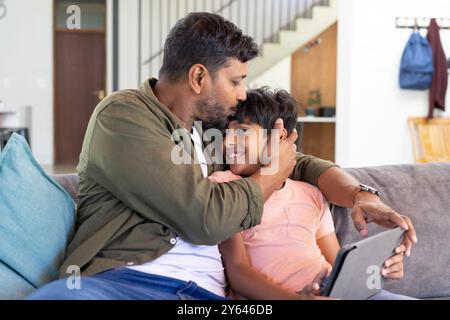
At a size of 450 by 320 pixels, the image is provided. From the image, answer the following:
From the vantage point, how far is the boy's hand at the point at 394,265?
1.48 m

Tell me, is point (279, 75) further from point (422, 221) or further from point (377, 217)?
point (377, 217)

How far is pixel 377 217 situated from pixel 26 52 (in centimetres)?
858

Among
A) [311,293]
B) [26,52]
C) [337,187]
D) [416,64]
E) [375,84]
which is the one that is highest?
[26,52]

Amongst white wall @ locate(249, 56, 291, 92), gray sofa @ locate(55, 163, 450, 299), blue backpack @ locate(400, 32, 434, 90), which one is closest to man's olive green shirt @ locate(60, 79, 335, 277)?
gray sofa @ locate(55, 163, 450, 299)

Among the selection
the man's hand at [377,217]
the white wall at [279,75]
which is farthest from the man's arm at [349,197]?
the white wall at [279,75]

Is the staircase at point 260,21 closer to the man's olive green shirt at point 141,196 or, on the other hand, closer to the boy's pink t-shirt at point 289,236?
the boy's pink t-shirt at point 289,236

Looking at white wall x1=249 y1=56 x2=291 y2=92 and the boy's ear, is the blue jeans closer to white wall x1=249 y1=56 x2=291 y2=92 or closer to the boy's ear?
the boy's ear

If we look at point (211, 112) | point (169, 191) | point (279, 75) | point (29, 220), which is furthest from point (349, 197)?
point (279, 75)

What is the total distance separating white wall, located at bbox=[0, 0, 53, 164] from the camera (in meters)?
9.18

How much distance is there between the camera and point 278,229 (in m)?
1.61

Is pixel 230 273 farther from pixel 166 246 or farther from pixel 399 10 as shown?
pixel 399 10

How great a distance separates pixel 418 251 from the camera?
1.96 m

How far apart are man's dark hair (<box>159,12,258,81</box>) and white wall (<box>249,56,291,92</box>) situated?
6.68m
